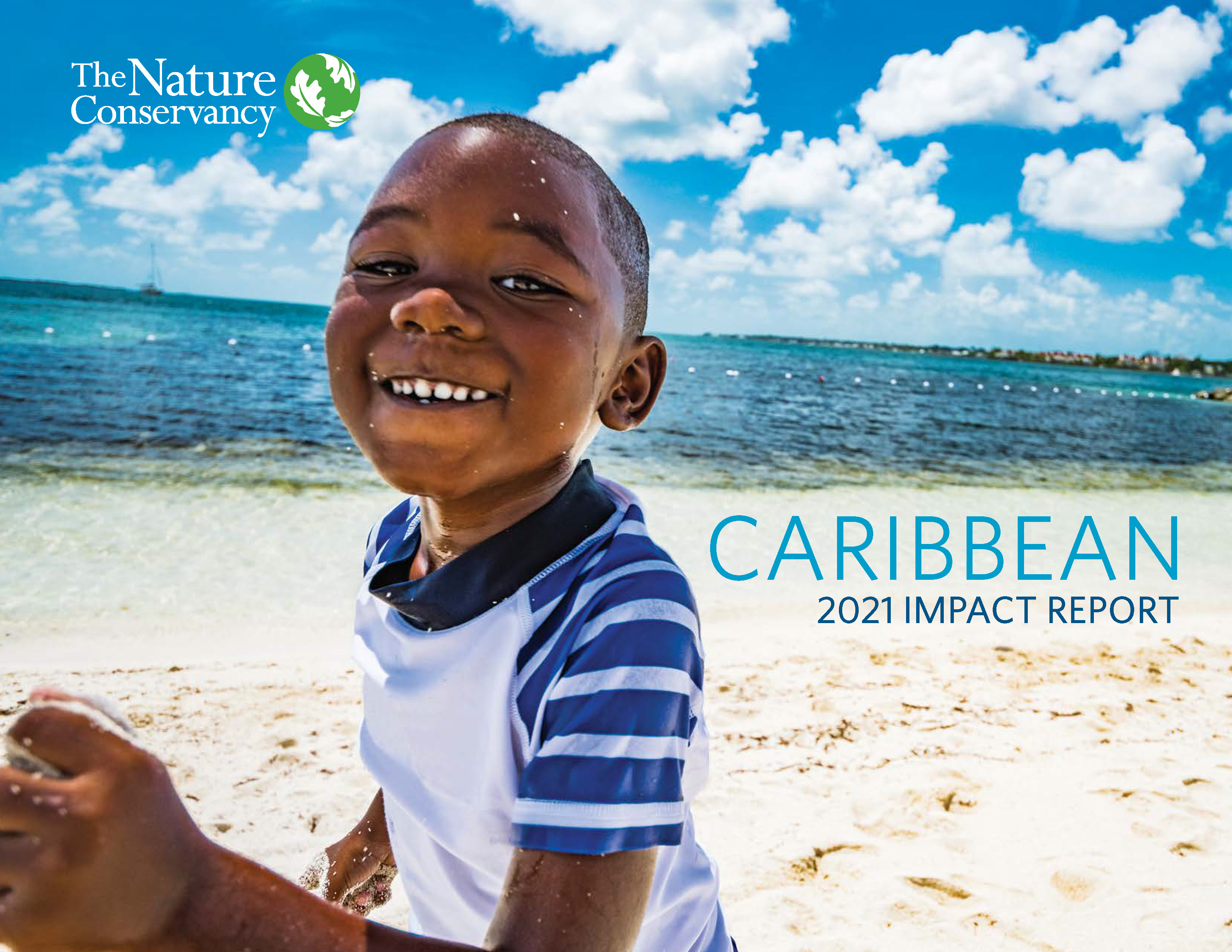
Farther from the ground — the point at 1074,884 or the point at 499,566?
the point at 499,566

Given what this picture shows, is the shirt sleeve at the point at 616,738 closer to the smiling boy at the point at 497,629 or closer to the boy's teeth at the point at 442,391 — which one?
the smiling boy at the point at 497,629

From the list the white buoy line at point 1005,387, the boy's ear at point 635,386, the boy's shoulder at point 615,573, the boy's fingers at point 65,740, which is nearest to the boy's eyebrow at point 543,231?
the boy's ear at point 635,386

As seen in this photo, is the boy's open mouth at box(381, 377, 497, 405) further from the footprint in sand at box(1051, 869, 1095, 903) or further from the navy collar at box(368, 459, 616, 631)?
the footprint in sand at box(1051, 869, 1095, 903)

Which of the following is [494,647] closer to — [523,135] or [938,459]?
[523,135]

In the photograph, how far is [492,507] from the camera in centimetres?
114

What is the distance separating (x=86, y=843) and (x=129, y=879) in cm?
5

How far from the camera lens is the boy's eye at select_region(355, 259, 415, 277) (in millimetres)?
1081

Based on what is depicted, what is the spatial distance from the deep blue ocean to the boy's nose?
343 inches

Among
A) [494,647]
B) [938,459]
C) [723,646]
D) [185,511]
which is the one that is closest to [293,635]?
[723,646]

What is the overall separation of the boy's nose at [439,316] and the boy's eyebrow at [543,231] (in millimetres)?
114

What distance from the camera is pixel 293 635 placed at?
520cm

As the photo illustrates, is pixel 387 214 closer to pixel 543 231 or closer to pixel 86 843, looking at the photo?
pixel 543 231

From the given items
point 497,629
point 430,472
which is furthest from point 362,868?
point 430,472

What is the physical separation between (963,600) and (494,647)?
6389 millimetres
